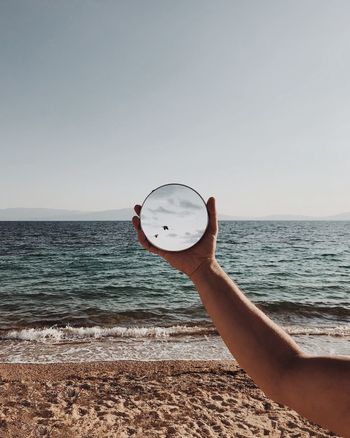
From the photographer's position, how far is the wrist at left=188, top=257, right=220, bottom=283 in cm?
122

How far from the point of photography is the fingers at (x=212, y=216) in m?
1.44

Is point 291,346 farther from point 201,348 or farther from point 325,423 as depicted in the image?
point 201,348

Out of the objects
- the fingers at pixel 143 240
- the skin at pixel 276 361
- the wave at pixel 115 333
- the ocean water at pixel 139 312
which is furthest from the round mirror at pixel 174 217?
the wave at pixel 115 333

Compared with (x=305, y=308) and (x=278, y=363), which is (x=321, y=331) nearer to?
(x=305, y=308)

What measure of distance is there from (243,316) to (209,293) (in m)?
0.14

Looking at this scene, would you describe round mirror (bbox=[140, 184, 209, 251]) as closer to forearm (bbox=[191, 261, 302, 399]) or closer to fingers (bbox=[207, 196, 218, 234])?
fingers (bbox=[207, 196, 218, 234])

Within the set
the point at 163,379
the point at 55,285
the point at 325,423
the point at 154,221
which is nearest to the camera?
the point at 325,423

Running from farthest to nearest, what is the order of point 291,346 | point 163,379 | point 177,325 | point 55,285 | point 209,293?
1. point 55,285
2. point 177,325
3. point 163,379
4. point 209,293
5. point 291,346

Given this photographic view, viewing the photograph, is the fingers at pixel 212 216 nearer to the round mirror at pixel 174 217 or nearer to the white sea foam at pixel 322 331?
the round mirror at pixel 174 217

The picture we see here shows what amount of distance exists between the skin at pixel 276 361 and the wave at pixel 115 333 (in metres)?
9.38

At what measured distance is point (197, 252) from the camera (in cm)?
130

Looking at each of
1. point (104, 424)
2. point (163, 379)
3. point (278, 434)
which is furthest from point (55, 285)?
point (278, 434)

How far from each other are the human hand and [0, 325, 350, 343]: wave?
912cm

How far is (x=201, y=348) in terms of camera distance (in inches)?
357
